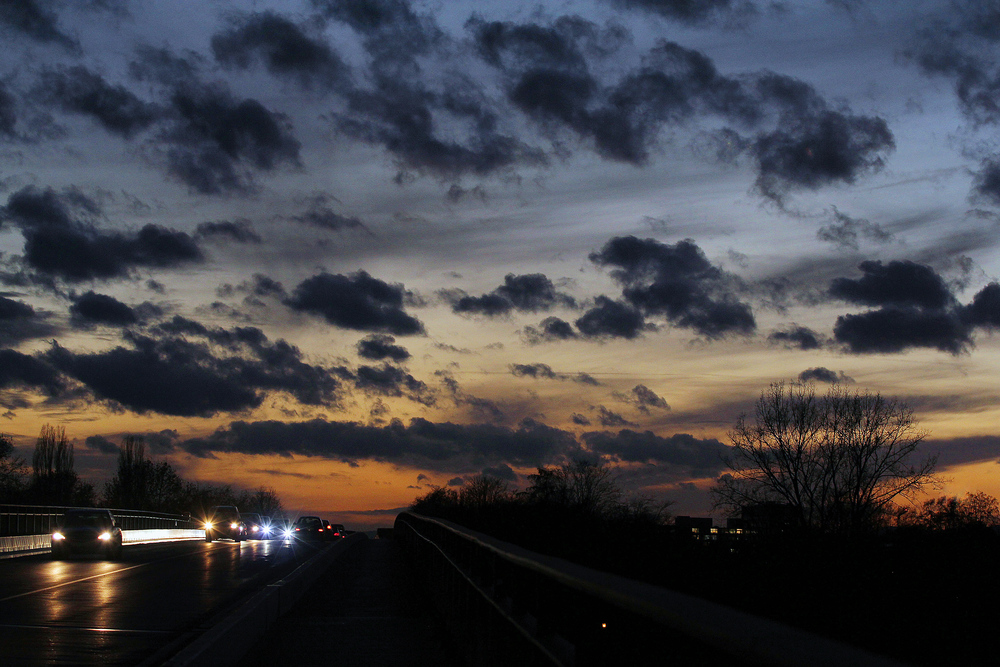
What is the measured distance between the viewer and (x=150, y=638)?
40.5 feet

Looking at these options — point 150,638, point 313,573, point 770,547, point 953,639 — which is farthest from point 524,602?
point 313,573

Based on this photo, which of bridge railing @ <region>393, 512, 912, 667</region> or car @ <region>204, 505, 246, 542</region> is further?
car @ <region>204, 505, 246, 542</region>

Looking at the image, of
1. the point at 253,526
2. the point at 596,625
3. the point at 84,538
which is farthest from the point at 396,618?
the point at 253,526

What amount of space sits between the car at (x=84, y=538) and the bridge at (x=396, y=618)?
10.9 ft

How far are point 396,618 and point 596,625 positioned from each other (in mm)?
10889

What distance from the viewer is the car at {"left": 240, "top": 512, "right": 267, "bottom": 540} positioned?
60.6 m

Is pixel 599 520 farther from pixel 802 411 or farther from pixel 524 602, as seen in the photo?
pixel 802 411

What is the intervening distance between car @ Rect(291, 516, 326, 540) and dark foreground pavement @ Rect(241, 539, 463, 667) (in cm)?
3871

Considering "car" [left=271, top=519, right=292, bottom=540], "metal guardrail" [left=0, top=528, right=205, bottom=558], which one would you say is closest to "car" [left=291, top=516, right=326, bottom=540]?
"car" [left=271, top=519, right=292, bottom=540]

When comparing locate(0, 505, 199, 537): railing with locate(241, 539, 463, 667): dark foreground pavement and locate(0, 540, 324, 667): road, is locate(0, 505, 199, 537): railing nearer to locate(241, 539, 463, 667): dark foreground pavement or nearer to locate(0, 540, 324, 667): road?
locate(0, 540, 324, 667): road

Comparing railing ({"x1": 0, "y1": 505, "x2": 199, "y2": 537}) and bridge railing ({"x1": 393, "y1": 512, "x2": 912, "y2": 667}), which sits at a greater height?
railing ({"x1": 0, "y1": 505, "x2": 199, "y2": 537})

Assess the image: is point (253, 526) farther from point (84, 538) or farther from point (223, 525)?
point (84, 538)

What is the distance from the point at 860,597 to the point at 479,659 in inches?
213

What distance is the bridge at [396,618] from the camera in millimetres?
3582
